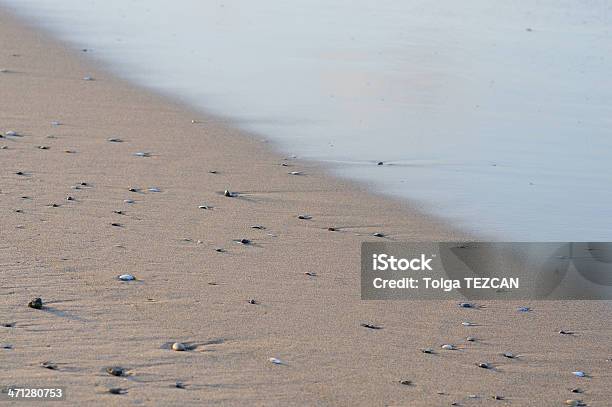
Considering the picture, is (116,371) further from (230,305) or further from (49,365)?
(230,305)

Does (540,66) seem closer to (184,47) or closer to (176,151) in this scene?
(184,47)

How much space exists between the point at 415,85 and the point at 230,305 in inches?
322

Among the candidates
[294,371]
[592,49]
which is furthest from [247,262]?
[592,49]

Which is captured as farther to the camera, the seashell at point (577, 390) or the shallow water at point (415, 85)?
the shallow water at point (415, 85)

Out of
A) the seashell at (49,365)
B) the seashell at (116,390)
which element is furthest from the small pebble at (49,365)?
the seashell at (116,390)

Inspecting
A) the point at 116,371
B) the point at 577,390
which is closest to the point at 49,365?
the point at 116,371

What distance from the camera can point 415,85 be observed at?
1427 centimetres

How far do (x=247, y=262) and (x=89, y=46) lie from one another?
8925 mm

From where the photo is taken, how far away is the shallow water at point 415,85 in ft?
32.5

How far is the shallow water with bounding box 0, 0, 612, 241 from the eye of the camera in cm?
990

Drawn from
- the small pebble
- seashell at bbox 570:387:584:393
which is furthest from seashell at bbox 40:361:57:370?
seashell at bbox 570:387:584:393

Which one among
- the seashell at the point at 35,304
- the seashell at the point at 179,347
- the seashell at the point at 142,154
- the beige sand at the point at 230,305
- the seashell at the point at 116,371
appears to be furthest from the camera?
the seashell at the point at 142,154

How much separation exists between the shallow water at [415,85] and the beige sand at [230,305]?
37.2 inches

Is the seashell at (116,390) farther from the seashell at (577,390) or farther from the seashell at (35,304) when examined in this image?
the seashell at (577,390)
